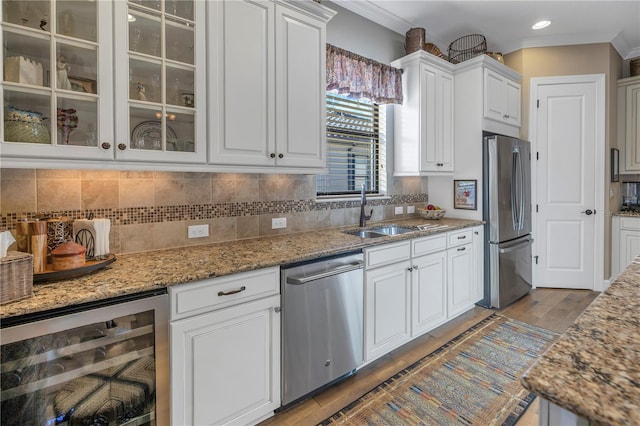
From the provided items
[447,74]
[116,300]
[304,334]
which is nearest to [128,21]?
[116,300]

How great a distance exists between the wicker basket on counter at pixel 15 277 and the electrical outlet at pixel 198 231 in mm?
939

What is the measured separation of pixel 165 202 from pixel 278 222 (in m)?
0.83

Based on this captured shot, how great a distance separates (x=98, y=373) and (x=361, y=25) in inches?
132

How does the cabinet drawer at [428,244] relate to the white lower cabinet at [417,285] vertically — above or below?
above

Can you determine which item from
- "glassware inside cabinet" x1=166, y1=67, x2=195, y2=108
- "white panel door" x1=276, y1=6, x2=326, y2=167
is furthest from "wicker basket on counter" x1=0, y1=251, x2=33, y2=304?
"white panel door" x1=276, y1=6, x2=326, y2=167

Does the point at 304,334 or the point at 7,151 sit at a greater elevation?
the point at 7,151

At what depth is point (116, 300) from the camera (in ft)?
4.18

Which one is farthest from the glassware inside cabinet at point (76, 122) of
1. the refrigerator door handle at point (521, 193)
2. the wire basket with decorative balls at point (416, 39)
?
the refrigerator door handle at point (521, 193)

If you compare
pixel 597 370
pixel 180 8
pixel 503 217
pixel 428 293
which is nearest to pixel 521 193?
pixel 503 217

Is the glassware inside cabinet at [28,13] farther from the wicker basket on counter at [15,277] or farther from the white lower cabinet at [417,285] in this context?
the white lower cabinet at [417,285]

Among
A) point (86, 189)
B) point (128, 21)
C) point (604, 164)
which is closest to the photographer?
point (128, 21)

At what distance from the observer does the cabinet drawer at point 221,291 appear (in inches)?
55.9

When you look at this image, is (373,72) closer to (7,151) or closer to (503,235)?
(503,235)

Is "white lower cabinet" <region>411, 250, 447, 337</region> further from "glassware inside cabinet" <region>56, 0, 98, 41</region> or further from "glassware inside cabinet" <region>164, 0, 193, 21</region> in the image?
"glassware inside cabinet" <region>56, 0, 98, 41</region>
